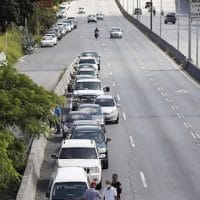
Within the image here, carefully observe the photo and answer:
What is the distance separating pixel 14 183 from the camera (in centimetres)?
2686

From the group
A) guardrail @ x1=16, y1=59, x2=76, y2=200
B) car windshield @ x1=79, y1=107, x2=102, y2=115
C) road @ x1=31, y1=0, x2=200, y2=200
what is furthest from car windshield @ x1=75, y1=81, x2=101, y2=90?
guardrail @ x1=16, y1=59, x2=76, y2=200

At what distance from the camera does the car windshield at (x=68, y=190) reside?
72.1ft

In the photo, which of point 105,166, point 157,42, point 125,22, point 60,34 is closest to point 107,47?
point 157,42

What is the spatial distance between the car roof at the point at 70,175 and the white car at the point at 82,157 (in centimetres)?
204

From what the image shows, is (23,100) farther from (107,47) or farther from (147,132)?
(107,47)

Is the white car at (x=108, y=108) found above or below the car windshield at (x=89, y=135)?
below

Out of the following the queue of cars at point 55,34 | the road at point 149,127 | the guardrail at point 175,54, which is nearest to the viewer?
the road at point 149,127

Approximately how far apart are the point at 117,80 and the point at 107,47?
1126 inches

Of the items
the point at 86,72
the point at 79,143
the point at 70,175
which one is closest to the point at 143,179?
the point at 79,143

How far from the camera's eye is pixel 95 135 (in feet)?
102

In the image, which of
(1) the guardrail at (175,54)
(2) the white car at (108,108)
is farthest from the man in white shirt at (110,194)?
(1) the guardrail at (175,54)

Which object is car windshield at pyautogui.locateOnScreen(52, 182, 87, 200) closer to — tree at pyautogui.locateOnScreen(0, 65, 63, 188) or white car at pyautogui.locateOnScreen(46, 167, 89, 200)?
white car at pyautogui.locateOnScreen(46, 167, 89, 200)

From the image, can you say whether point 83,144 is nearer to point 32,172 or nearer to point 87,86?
point 32,172

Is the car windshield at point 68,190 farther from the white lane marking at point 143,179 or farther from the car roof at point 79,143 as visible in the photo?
the car roof at point 79,143
